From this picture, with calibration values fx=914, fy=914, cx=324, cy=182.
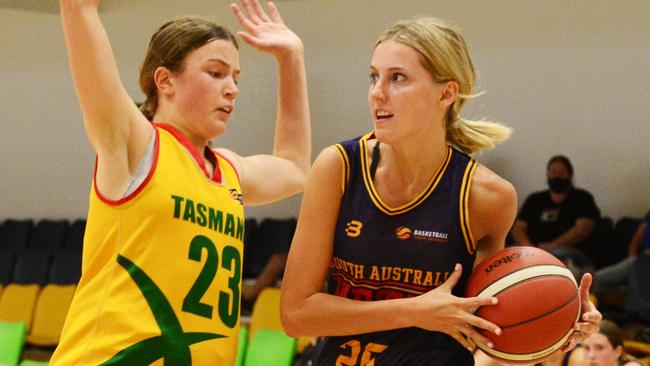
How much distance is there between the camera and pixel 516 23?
8.89 meters

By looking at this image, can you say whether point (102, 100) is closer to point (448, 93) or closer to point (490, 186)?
point (448, 93)

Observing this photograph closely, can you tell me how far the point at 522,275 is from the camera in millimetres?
2494

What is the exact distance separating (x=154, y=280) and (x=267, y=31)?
3.21 feet

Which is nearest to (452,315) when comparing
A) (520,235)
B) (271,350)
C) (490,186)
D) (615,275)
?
(490,186)

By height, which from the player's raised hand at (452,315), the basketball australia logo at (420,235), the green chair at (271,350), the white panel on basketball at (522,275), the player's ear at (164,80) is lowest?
the green chair at (271,350)

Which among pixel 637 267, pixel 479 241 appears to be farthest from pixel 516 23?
pixel 479 241

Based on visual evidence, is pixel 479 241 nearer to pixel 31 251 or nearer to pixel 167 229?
pixel 167 229

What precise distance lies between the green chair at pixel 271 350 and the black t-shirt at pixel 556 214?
97.9 inches

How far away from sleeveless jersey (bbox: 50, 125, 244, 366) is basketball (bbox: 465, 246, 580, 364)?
72 centimetres

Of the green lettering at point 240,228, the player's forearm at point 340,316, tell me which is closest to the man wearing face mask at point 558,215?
the player's forearm at point 340,316

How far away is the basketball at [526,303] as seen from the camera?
2441 millimetres

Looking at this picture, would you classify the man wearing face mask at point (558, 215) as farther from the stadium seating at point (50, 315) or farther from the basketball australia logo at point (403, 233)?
the basketball australia logo at point (403, 233)

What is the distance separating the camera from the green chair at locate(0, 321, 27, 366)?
24.3ft

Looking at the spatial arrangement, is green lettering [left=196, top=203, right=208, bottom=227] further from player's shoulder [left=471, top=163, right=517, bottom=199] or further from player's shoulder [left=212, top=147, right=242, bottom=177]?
player's shoulder [left=471, top=163, right=517, bottom=199]
